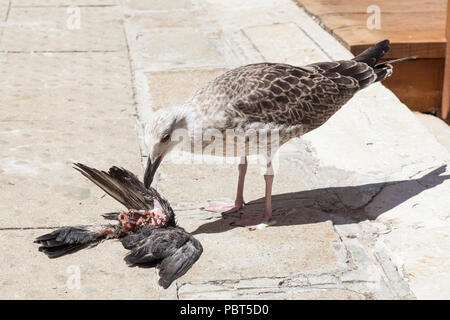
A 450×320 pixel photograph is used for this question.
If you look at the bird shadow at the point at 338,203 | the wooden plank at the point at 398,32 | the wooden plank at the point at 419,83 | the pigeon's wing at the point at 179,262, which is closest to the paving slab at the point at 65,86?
the bird shadow at the point at 338,203

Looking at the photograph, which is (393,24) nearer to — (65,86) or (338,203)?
(65,86)

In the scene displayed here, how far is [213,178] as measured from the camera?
699 centimetres

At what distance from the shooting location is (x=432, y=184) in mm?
6656

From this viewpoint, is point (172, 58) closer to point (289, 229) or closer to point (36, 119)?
point (36, 119)

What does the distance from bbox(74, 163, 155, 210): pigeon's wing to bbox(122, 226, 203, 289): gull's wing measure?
0.35m

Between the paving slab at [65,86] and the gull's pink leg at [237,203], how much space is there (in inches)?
92.3

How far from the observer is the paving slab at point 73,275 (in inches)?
201

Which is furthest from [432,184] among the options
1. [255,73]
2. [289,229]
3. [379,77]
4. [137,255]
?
[137,255]

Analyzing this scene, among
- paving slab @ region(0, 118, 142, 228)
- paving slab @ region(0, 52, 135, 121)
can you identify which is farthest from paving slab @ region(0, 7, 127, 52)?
paving slab @ region(0, 118, 142, 228)

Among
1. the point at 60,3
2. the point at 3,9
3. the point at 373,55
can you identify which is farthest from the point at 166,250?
the point at 60,3

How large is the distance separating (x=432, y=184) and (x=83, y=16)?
24.2 ft

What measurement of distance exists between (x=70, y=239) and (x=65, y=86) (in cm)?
397

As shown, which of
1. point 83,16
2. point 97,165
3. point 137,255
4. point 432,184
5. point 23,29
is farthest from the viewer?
point 83,16

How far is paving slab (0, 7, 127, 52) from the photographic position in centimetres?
1074
